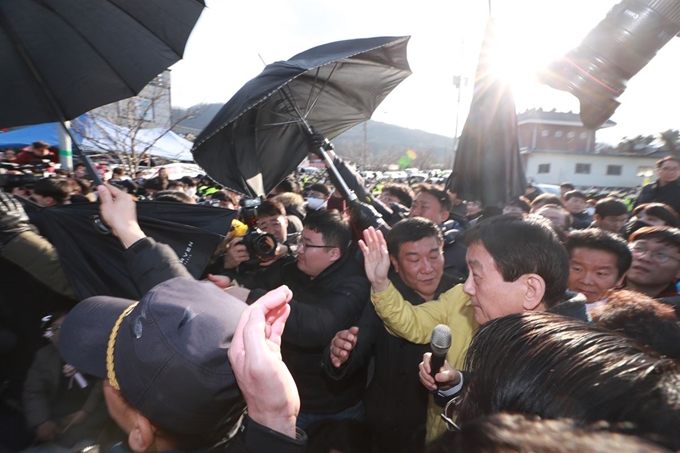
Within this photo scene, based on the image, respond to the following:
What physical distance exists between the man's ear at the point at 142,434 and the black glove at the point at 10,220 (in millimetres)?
1913

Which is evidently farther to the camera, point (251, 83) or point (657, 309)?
point (251, 83)

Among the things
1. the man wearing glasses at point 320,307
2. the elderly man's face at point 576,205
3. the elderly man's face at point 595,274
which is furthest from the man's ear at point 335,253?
the elderly man's face at point 576,205

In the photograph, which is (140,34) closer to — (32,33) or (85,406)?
(32,33)

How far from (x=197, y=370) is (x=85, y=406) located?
208cm

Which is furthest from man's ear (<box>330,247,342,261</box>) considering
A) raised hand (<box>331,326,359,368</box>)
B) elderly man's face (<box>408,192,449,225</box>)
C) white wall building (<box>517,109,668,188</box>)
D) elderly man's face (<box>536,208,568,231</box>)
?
white wall building (<box>517,109,668,188</box>)

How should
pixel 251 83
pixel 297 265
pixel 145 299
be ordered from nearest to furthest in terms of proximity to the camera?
pixel 145 299, pixel 251 83, pixel 297 265

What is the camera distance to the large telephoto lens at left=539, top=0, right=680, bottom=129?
1.52m

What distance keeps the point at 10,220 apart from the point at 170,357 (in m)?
2.09

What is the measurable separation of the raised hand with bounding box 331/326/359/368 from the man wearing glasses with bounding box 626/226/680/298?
2.25 m

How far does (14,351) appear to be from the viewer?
268cm

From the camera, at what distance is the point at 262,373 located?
0.97m

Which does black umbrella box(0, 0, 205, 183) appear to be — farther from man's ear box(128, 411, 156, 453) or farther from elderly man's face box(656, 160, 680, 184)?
elderly man's face box(656, 160, 680, 184)

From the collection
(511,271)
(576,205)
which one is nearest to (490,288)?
(511,271)

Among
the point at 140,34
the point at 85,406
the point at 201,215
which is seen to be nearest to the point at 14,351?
the point at 85,406
